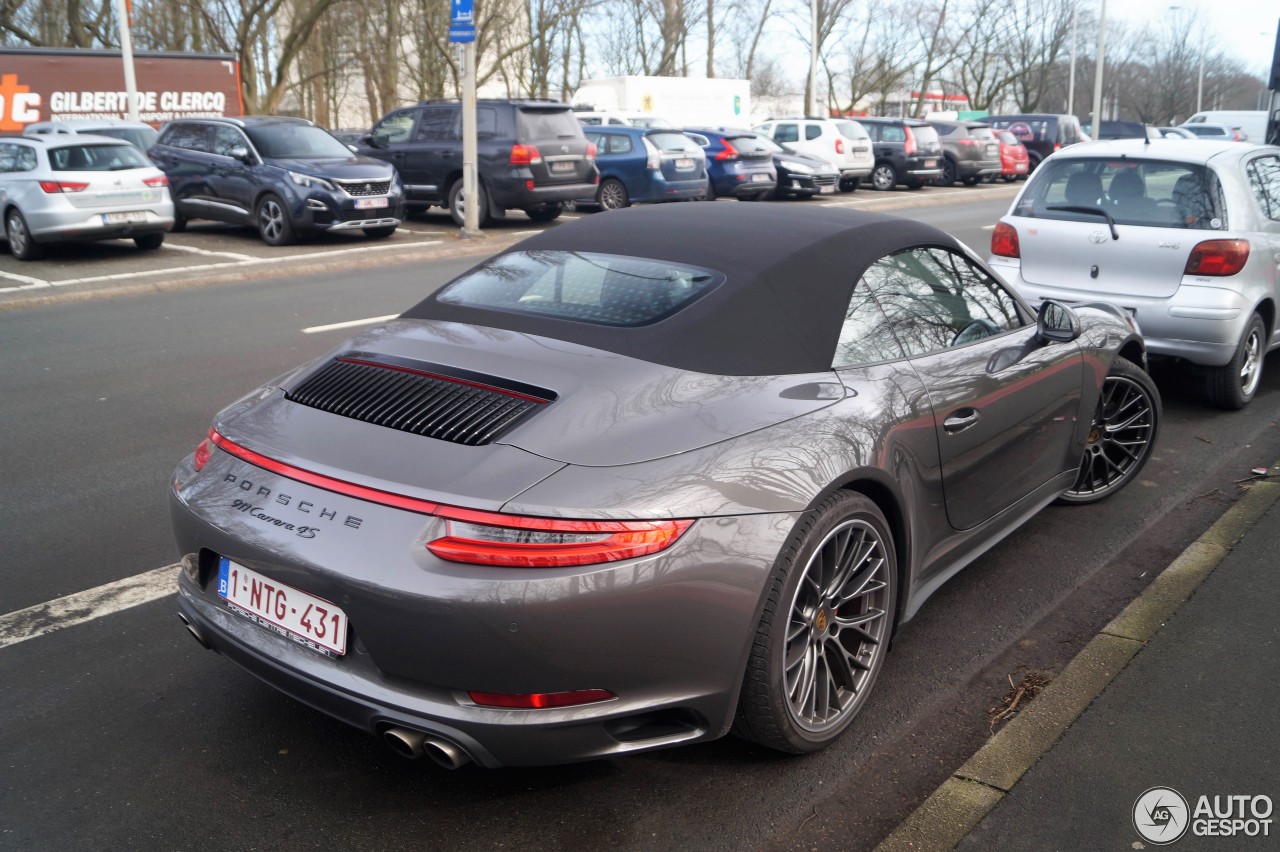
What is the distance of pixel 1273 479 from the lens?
5641mm

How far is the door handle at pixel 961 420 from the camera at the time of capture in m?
3.69

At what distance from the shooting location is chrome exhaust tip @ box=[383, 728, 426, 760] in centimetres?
267

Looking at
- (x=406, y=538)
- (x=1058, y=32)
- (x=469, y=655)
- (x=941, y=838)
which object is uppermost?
(x=1058, y=32)

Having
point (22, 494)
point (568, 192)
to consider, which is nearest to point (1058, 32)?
point (568, 192)

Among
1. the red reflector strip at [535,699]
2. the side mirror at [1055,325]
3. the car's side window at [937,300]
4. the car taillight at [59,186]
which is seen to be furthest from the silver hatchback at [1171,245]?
the car taillight at [59,186]

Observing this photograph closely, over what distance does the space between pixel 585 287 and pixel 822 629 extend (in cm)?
132

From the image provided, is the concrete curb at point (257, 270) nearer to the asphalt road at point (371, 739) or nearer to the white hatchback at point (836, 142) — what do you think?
the asphalt road at point (371, 739)

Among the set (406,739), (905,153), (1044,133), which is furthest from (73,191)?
(1044,133)

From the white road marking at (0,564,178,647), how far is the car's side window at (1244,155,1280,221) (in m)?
6.52

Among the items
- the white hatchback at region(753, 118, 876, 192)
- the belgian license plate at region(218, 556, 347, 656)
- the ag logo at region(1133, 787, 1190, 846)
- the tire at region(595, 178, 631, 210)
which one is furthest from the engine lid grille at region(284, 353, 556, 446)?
the white hatchback at region(753, 118, 876, 192)

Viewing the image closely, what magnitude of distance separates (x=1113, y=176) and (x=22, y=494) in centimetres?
651

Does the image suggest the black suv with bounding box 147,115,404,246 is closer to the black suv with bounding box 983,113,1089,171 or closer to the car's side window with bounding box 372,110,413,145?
the car's side window with bounding box 372,110,413,145

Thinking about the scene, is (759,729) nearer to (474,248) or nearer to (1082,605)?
(1082,605)

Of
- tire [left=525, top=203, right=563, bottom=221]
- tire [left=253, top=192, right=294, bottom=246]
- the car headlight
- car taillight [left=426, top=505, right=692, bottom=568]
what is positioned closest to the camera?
car taillight [left=426, top=505, right=692, bottom=568]
